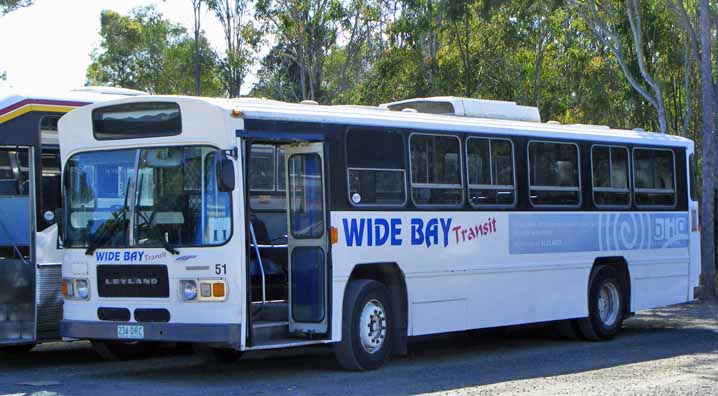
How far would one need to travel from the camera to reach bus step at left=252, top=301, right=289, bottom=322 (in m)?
12.6

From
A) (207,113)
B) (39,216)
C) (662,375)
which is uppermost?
(207,113)

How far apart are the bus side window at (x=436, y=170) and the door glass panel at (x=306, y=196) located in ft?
4.82

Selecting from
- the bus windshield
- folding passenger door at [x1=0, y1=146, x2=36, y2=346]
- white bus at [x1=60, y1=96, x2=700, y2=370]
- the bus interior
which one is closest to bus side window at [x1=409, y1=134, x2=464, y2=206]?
white bus at [x1=60, y1=96, x2=700, y2=370]

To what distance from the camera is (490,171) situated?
14969 millimetres

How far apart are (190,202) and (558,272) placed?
240 inches

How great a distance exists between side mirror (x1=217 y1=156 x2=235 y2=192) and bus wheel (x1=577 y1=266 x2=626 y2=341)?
694 cm

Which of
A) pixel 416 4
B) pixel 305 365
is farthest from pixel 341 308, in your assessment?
pixel 416 4

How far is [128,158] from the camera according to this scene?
12.4 metres

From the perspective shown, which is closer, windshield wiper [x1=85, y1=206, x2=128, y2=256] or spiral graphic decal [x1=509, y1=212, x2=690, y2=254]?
windshield wiper [x1=85, y1=206, x2=128, y2=256]

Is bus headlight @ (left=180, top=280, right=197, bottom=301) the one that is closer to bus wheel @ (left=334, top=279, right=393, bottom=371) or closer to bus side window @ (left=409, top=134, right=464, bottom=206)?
bus wheel @ (left=334, top=279, right=393, bottom=371)

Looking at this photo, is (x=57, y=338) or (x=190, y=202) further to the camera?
(x=57, y=338)

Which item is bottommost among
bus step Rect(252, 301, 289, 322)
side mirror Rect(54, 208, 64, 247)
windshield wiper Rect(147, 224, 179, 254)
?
bus step Rect(252, 301, 289, 322)

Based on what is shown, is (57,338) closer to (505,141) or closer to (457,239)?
(457,239)

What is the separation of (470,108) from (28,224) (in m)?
5.98
